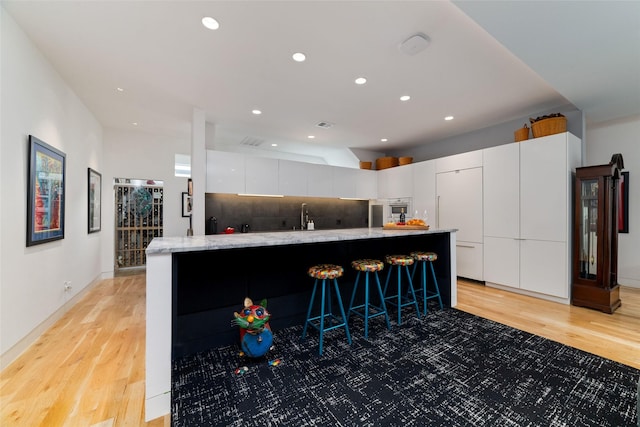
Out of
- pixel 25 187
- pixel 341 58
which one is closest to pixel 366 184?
pixel 341 58

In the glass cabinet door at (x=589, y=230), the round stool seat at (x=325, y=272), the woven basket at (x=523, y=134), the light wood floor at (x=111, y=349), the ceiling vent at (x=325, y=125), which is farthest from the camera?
the ceiling vent at (x=325, y=125)

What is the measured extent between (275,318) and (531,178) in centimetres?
380

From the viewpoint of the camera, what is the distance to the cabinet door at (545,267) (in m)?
3.38

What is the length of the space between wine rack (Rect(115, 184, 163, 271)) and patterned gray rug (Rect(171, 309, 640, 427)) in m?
4.13

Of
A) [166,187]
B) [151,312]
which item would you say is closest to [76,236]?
[166,187]

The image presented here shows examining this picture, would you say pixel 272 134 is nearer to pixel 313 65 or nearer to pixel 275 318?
pixel 313 65

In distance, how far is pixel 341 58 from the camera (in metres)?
2.53

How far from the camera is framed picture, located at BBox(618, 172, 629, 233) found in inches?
160

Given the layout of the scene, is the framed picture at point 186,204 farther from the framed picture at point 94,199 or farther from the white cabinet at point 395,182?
the white cabinet at point 395,182

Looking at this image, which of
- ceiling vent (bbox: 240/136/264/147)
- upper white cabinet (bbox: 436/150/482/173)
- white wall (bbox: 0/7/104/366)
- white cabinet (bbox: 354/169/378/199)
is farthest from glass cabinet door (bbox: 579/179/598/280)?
white wall (bbox: 0/7/104/366)

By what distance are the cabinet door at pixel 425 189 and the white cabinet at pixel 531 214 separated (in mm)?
895

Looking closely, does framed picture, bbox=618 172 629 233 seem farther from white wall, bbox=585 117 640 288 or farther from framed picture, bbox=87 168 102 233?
framed picture, bbox=87 168 102 233

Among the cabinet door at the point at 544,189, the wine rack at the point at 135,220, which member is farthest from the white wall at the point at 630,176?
the wine rack at the point at 135,220

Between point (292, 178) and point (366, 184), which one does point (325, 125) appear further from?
point (366, 184)
